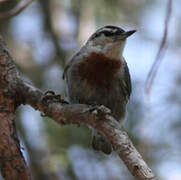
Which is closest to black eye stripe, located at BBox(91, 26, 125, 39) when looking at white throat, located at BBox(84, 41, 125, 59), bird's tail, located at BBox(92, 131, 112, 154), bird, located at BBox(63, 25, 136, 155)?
bird, located at BBox(63, 25, 136, 155)

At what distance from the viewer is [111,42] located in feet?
15.1

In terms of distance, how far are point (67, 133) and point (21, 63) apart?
1525 mm

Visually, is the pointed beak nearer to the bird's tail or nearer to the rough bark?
the bird's tail

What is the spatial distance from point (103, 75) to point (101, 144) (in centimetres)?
86

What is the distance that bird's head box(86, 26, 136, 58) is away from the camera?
4543 mm

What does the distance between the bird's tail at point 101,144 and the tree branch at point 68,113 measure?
5.31 feet

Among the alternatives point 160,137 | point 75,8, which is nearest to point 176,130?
point 160,137

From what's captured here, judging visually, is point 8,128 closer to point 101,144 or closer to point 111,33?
point 101,144

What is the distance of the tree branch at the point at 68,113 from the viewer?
268 centimetres

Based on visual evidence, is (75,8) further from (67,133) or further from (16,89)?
(16,89)

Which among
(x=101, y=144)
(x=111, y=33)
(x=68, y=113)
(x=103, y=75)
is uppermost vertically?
(x=68, y=113)

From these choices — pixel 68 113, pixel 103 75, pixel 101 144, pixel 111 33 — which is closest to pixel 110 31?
pixel 111 33

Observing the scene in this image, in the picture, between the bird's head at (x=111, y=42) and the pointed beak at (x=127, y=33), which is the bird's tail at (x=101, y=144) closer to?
the bird's head at (x=111, y=42)

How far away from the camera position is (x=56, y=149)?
240 inches
